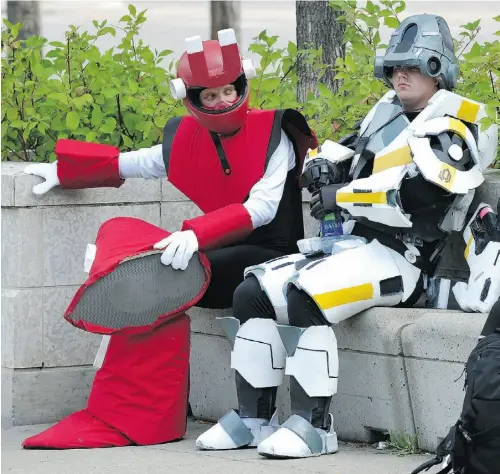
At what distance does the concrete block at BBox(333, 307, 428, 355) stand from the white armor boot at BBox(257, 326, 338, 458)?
0.22 m

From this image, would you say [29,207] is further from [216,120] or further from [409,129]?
[409,129]

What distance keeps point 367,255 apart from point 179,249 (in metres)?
0.77

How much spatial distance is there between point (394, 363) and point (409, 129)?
919 mm

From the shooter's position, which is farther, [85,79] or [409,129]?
[85,79]

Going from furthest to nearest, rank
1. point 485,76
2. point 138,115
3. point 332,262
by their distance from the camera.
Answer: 1. point 138,115
2. point 485,76
3. point 332,262

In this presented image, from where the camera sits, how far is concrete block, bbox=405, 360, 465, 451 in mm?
5293

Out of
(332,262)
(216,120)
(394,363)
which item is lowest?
(394,363)

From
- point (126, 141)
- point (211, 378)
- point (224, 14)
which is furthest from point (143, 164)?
point (224, 14)

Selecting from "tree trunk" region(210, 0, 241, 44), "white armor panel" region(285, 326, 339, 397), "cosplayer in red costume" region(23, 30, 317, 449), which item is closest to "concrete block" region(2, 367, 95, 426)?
"cosplayer in red costume" region(23, 30, 317, 449)

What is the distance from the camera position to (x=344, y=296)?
545 centimetres

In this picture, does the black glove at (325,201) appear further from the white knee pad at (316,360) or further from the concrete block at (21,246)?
the concrete block at (21,246)

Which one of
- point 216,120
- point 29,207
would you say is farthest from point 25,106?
point 216,120

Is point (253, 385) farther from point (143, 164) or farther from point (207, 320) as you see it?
point (143, 164)

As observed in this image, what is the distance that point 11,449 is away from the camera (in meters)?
6.02
